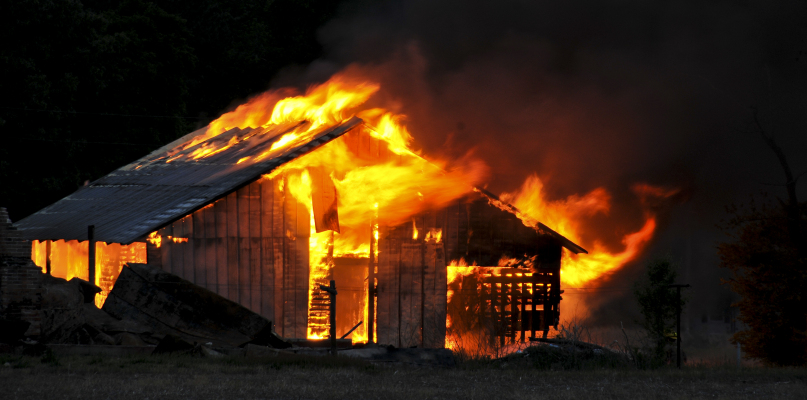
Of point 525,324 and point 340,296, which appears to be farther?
point 340,296

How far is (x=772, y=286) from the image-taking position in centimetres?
2030

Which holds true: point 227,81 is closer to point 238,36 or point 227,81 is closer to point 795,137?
point 238,36

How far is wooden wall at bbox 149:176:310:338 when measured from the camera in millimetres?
22938

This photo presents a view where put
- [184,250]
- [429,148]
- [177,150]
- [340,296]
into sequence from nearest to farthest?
[184,250] < [340,296] < [177,150] < [429,148]

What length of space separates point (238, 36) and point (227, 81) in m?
3.21

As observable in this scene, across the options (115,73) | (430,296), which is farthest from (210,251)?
(115,73)

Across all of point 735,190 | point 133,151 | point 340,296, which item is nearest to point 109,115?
point 133,151

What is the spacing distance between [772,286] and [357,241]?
1012 cm

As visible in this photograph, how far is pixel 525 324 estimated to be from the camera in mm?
23797

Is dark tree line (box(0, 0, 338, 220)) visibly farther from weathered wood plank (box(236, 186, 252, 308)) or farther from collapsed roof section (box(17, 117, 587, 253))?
weathered wood plank (box(236, 186, 252, 308))

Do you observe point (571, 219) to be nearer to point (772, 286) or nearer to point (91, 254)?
point (772, 286)

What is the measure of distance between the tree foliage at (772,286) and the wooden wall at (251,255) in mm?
10364

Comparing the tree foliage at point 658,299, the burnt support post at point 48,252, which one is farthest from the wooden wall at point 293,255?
the burnt support post at point 48,252

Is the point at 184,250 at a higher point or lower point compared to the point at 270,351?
higher
